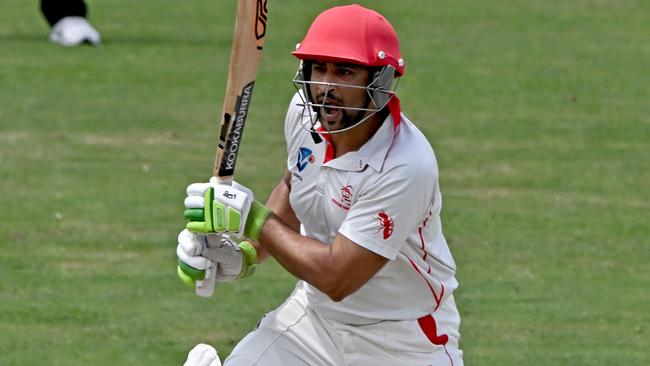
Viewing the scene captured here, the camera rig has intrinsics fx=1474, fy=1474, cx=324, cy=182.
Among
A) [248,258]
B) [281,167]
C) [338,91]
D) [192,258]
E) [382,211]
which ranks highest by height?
[338,91]

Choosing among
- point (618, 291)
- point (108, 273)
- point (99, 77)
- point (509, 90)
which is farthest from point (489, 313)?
point (99, 77)

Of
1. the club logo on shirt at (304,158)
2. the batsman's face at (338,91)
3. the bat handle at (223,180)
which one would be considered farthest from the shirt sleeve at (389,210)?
the bat handle at (223,180)

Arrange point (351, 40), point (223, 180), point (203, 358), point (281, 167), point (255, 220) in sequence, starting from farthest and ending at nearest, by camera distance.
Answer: point (281, 167)
point (203, 358)
point (223, 180)
point (255, 220)
point (351, 40)

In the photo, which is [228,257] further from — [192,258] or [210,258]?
[192,258]

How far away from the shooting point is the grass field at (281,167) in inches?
346

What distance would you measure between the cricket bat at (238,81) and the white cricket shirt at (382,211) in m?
0.26

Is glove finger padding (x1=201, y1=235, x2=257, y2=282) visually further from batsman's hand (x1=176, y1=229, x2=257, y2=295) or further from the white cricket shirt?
A: the white cricket shirt

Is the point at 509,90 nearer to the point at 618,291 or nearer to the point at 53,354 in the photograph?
the point at 618,291

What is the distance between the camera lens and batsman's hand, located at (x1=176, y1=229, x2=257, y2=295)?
594 cm

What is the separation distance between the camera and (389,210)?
18.7 feet

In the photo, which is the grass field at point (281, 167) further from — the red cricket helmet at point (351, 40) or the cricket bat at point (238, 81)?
the red cricket helmet at point (351, 40)

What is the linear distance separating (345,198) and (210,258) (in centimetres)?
64

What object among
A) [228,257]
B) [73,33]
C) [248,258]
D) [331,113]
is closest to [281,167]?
[73,33]

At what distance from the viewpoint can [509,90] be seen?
15570mm
